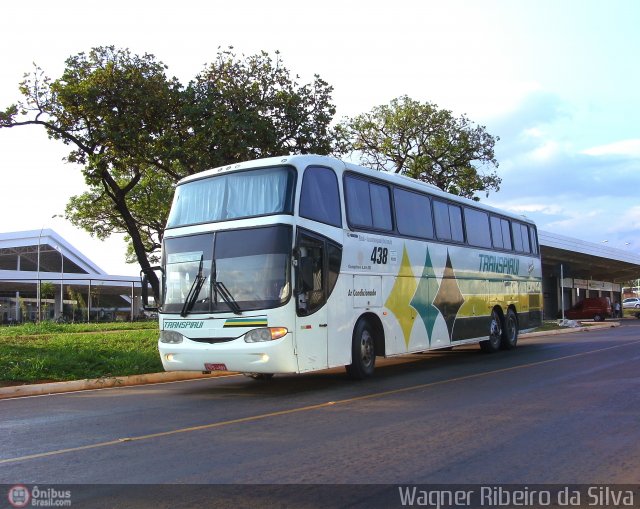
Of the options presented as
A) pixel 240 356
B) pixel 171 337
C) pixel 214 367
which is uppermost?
pixel 171 337

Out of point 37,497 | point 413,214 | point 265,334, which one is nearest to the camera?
point 37,497

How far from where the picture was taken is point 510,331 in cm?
1892

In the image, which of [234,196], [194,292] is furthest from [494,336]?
[194,292]

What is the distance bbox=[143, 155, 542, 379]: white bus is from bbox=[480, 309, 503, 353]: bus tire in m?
4.28

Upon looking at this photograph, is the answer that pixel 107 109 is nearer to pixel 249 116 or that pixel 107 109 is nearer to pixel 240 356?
pixel 249 116

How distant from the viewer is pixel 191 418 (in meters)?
8.09

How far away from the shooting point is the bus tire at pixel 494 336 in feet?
58.0

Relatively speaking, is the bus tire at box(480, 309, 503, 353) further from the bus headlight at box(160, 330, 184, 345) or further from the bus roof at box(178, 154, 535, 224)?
the bus headlight at box(160, 330, 184, 345)

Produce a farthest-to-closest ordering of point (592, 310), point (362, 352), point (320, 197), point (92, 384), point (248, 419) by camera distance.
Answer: point (592, 310), point (92, 384), point (362, 352), point (320, 197), point (248, 419)

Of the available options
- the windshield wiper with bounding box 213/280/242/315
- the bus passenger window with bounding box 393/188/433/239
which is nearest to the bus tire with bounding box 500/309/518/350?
the bus passenger window with bounding box 393/188/433/239

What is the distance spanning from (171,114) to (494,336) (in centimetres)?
1317

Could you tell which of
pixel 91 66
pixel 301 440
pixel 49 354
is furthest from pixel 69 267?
pixel 301 440

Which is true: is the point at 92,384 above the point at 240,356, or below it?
below

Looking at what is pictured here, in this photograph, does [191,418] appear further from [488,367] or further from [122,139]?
[122,139]
